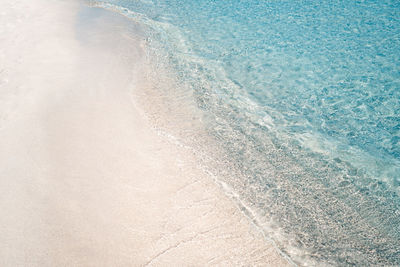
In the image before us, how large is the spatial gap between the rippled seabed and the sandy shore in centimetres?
80

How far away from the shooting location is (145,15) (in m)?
12.1

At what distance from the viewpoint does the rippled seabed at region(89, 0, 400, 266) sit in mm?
5309

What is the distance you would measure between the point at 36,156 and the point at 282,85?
6227 mm

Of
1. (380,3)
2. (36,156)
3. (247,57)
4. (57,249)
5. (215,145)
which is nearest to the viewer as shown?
(57,249)

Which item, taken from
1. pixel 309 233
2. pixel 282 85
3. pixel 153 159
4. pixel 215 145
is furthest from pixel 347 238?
pixel 282 85

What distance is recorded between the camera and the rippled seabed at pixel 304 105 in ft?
17.4

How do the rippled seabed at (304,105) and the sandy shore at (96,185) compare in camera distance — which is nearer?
the sandy shore at (96,185)

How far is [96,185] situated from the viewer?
5.34 meters

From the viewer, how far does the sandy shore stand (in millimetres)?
4457

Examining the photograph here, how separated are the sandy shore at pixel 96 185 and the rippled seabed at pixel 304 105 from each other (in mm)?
803

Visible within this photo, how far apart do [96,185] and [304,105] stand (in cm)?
540

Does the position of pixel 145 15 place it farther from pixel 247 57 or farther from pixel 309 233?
pixel 309 233

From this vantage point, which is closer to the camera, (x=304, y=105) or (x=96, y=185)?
(x=96, y=185)

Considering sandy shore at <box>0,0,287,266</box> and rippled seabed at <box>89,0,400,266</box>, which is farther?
rippled seabed at <box>89,0,400,266</box>
